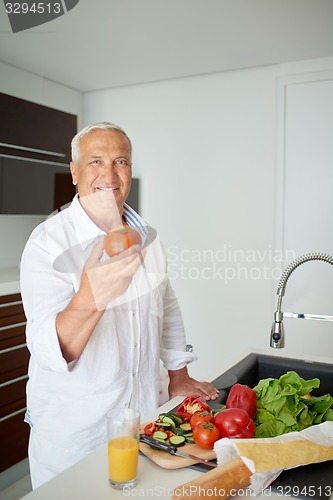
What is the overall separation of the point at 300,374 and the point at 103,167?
3.09ft

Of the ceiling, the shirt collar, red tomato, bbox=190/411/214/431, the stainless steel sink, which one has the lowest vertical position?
the stainless steel sink

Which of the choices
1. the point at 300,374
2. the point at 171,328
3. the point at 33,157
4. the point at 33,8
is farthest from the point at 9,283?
the point at 300,374

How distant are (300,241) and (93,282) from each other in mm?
2353

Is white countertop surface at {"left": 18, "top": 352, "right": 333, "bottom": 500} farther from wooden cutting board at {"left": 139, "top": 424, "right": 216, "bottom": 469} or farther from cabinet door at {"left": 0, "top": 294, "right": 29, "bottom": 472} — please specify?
cabinet door at {"left": 0, "top": 294, "right": 29, "bottom": 472}

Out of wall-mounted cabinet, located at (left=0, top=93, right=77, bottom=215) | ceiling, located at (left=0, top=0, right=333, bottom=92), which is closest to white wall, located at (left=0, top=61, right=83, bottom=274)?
ceiling, located at (left=0, top=0, right=333, bottom=92)

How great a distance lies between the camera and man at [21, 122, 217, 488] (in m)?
1.01

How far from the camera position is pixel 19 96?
3143 mm

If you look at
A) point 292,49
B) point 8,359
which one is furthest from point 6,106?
point 292,49

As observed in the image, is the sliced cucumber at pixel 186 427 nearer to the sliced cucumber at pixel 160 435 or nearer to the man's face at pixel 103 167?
the sliced cucumber at pixel 160 435

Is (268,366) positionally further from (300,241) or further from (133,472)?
(300,241)

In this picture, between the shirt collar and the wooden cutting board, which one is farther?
the shirt collar

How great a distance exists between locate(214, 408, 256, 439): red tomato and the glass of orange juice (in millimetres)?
194

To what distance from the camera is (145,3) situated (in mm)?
2135

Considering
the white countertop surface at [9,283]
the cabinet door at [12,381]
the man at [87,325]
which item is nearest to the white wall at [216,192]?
the white countertop surface at [9,283]
